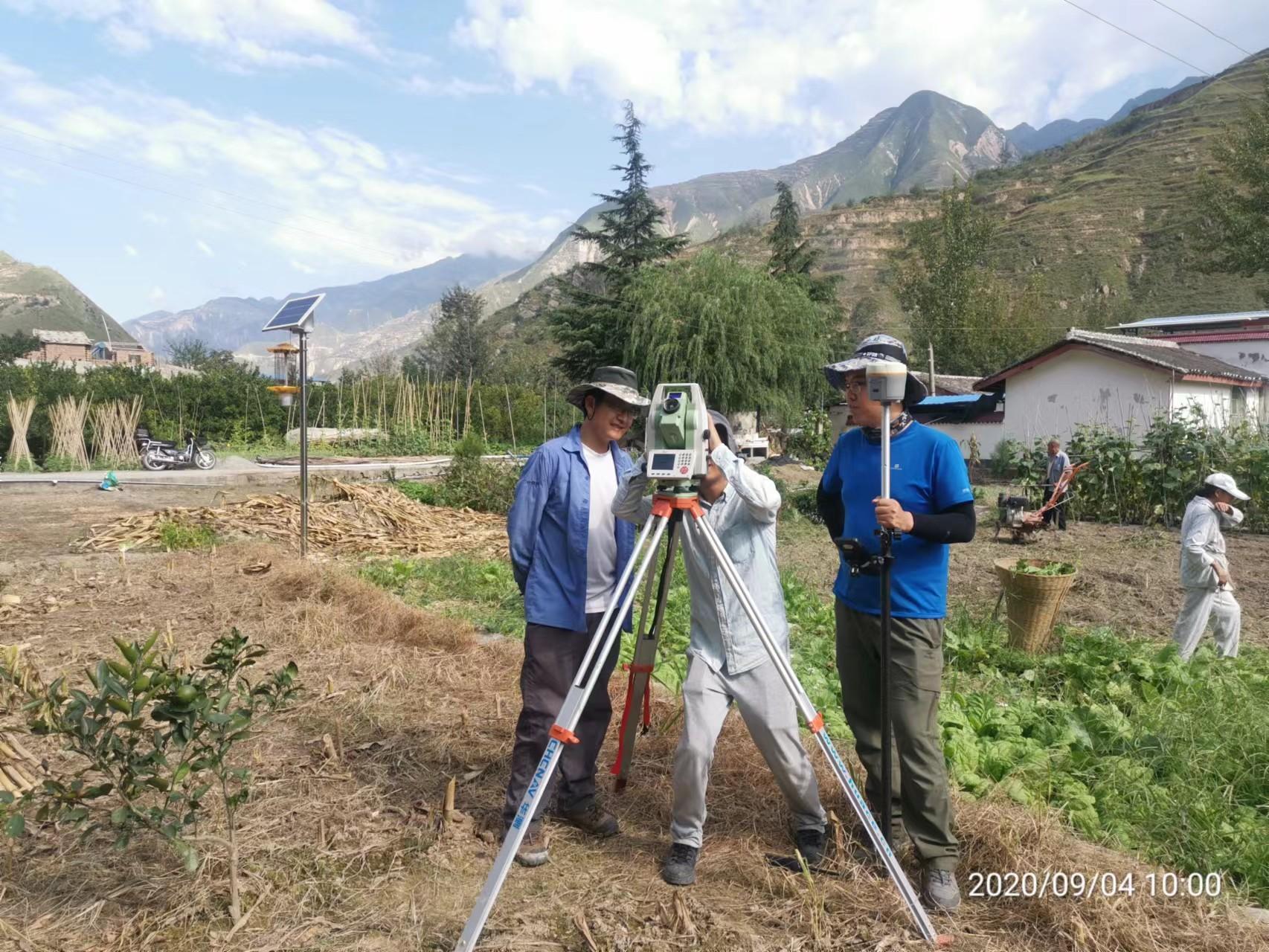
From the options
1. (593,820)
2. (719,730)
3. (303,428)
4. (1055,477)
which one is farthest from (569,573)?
(1055,477)

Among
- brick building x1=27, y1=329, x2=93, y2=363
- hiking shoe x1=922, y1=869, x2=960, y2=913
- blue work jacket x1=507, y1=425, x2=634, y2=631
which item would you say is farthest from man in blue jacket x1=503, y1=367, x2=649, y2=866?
brick building x1=27, y1=329, x2=93, y2=363

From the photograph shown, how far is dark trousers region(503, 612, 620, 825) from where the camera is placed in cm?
303

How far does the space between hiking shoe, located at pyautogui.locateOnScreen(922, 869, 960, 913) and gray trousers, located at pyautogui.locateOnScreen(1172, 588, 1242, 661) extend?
400 centimetres

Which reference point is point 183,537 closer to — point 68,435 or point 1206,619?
point 1206,619

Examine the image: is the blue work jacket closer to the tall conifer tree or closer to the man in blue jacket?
the man in blue jacket

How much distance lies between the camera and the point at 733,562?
9.46 ft

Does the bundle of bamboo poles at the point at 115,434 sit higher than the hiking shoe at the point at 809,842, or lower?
higher

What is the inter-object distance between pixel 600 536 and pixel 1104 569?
8.05 m

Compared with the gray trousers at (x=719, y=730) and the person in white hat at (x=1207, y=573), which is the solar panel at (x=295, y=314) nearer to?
the gray trousers at (x=719, y=730)

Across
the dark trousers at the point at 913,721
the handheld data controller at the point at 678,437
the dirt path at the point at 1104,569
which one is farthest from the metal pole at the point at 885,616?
the dirt path at the point at 1104,569

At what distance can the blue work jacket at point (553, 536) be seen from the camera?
3070mm

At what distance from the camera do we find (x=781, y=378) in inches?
796

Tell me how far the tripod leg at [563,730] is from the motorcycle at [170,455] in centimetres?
1927
